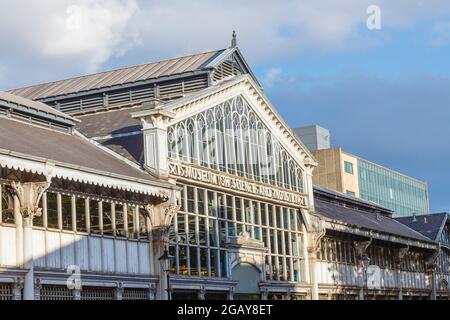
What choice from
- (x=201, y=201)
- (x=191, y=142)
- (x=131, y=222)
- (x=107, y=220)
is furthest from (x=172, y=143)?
(x=107, y=220)

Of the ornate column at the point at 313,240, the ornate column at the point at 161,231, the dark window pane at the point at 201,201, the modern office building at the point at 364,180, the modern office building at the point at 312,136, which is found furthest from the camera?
the modern office building at the point at 312,136

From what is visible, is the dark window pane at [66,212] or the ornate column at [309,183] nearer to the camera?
the dark window pane at [66,212]

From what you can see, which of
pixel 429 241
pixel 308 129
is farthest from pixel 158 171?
pixel 308 129

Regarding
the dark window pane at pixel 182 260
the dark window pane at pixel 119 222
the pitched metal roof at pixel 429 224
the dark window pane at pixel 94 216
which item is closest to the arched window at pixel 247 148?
the dark window pane at pixel 182 260

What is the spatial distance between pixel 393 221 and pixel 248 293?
3059 centimetres

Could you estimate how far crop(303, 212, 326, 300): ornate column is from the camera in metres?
52.2

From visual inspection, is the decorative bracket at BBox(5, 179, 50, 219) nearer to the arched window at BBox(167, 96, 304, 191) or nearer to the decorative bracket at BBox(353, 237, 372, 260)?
the arched window at BBox(167, 96, 304, 191)

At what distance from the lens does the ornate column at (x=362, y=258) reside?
58.8m

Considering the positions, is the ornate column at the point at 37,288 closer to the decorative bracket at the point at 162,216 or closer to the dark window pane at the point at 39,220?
the dark window pane at the point at 39,220

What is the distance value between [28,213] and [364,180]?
107823 millimetres

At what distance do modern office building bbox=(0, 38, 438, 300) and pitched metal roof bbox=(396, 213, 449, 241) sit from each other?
385 inches

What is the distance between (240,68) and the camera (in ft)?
176

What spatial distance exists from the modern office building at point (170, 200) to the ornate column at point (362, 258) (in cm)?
8

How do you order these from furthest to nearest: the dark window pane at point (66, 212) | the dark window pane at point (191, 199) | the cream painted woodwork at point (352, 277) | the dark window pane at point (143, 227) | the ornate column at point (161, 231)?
the cream painted woodwork at point (352, 277) < the dark window pane at point (191, 199) < the ornate column at point (161, 231) < the dark window pane at point (143, 227) < the dark window pane at point (66, 212)
